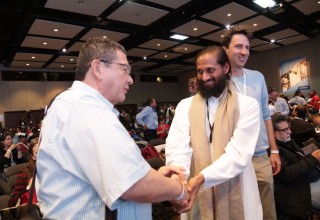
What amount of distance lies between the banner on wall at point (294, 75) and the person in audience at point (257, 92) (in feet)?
43.0

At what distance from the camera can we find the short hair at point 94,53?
1.09 meters

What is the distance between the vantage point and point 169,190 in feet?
3.18

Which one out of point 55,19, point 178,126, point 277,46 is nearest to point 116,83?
point 178,126

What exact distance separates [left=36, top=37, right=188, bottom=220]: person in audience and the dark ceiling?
249 inches

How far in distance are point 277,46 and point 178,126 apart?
557 inches

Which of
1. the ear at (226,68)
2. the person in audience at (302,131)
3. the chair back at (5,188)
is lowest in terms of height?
the chair back at (5,188)

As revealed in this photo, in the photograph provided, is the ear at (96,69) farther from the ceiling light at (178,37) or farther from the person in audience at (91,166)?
the ceiling light at (178,37)

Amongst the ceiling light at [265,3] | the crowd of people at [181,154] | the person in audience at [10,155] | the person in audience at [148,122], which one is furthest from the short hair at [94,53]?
the ceiling light at [265,3]

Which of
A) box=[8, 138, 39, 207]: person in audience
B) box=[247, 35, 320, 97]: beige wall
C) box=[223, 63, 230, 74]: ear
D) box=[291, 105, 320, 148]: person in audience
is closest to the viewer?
box=[223, 63, 230, 74]: ear

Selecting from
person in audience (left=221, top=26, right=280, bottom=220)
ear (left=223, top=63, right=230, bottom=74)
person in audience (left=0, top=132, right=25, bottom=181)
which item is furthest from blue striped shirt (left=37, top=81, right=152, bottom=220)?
person in audience (left=0, top=132, right=25, bottom=181)

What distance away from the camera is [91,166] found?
88 cm

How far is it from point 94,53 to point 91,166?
0.49 meters

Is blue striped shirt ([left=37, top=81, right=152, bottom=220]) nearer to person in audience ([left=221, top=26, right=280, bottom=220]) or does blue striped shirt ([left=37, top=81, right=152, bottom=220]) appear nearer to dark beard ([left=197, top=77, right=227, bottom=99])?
dark beard ([left=197, top=77, right=227, bottom=99])

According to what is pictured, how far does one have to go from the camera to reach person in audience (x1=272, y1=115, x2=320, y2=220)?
249 cm
